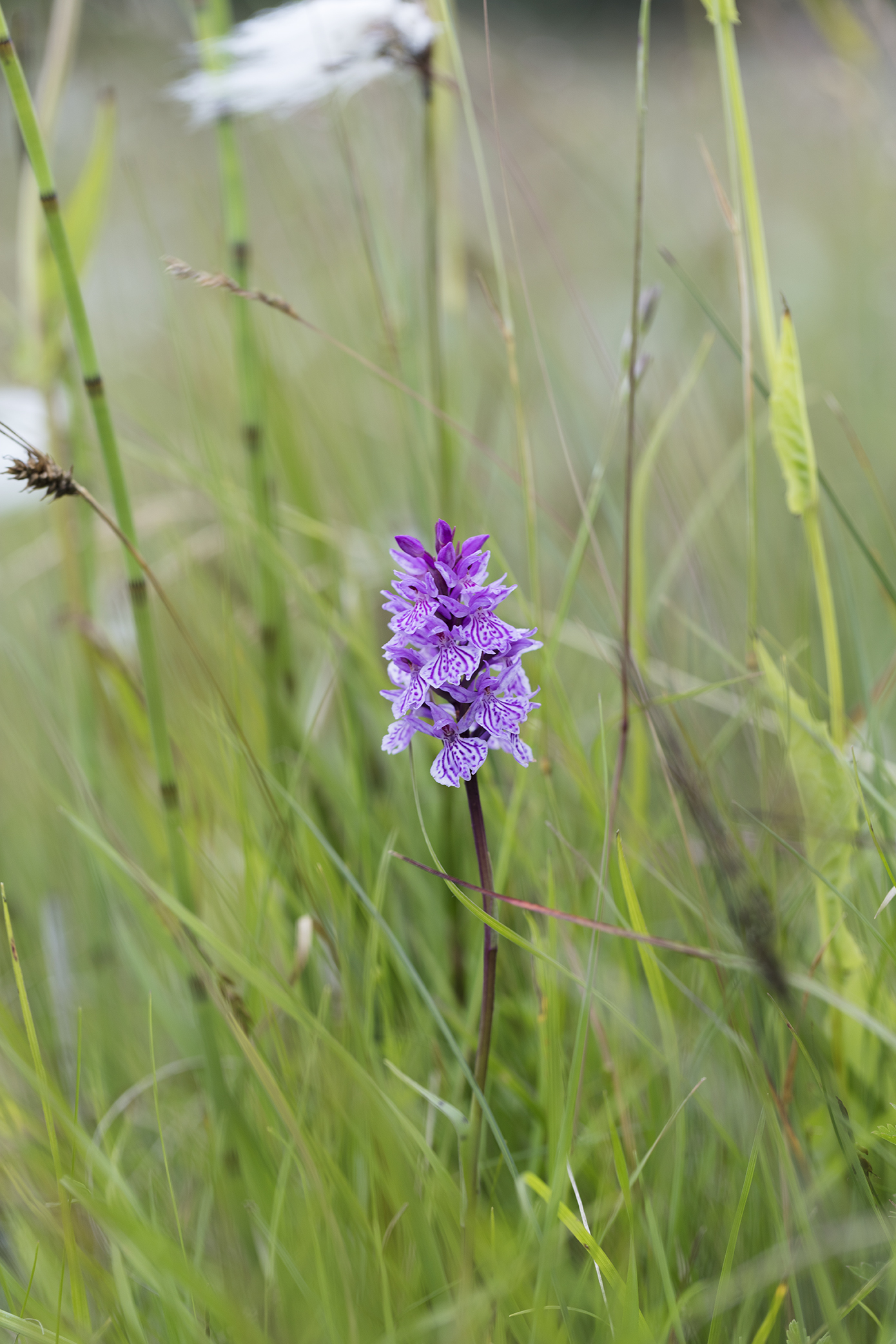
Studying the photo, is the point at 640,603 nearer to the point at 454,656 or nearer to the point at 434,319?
the point at 434,319

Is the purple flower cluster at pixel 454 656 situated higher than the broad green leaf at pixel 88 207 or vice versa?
the broad green leaf at pixel 88 207

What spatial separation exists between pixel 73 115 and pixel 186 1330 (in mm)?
6063

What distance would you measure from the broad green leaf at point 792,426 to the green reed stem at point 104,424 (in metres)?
0.62

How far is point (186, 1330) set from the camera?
691mm

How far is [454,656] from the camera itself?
65 centimetres

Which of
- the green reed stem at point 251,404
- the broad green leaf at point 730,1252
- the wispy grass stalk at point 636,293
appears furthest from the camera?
the green reed stem at point 251,404

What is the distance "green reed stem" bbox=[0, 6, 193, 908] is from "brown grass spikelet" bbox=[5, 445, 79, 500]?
0.09m

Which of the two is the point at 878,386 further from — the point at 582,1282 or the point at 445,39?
the point at 582,1282

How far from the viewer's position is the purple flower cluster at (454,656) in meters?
0.66

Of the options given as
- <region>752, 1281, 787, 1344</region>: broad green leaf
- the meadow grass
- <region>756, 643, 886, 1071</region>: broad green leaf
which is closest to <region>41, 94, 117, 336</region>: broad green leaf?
the meadow grass

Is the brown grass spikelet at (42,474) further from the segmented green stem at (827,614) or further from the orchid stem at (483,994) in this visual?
the segmented green stem at (827,614)

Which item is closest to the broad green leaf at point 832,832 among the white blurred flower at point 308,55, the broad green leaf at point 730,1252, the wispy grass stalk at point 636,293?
the wispy grass stalk at point 636,293

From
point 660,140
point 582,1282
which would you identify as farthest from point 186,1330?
point 660,140

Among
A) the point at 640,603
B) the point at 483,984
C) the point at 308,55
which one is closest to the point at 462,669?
the point at 483,984
